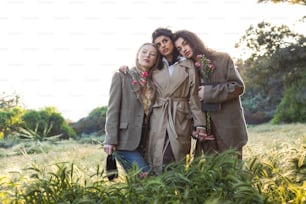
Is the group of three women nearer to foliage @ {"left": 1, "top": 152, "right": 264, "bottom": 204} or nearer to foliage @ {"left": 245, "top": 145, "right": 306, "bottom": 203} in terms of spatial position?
foliage @ {"left": 245, "top": 145, "right": 306, "bottom": 203}

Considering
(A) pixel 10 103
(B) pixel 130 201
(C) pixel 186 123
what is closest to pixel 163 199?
(B) pixel 130 201

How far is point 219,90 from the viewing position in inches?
163

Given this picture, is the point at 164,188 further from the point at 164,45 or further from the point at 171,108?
the point at 164,45

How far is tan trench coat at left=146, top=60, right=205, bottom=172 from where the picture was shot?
13.8 ft

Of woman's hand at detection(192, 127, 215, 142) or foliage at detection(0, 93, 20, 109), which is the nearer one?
woman's hand at detection(192, 127, 215, 142)

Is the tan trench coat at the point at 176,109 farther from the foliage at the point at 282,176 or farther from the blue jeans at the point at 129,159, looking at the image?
the foliage at the point at 282,176

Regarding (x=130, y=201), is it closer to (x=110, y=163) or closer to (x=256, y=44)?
(x=110, y=163)

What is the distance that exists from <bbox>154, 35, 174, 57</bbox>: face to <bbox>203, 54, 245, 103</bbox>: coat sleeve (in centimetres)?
42

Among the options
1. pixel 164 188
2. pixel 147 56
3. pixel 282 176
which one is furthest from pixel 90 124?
pixel 164 188

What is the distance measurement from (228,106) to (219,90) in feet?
0.70

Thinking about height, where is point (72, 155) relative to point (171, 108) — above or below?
below

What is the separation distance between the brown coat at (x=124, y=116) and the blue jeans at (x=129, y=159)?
0.06m

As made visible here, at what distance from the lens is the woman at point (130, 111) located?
4.32 m

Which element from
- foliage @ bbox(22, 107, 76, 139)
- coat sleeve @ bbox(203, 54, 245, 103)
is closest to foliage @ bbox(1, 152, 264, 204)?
coat sleeve @ bbox(203, 54, 245, 103)
